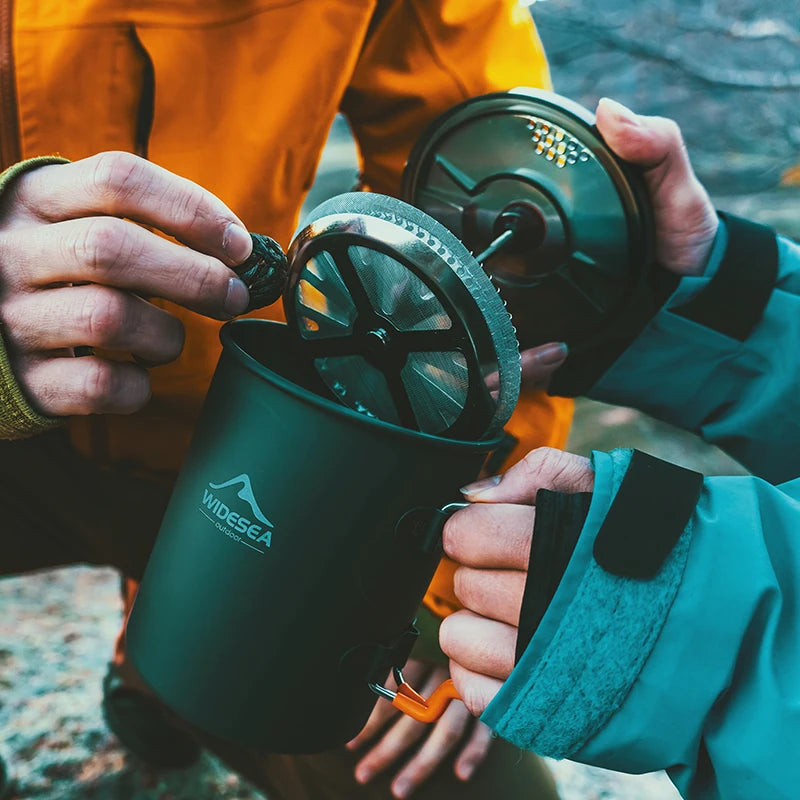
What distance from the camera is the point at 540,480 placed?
2.39 feet

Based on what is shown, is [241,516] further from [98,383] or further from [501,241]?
[501,241]

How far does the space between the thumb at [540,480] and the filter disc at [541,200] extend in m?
0.47

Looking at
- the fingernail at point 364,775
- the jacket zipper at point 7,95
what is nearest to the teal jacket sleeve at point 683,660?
the fingernail at point 364,775

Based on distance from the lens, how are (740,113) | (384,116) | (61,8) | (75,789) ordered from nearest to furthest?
(61,8) → (384,116) → (75,789) → (740,113)

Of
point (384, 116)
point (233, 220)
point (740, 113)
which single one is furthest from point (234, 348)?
point (740, 113)

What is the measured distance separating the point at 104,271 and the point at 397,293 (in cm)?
28

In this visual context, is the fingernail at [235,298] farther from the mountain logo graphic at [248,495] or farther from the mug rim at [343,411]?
the mountain logo graphic at [248,495]

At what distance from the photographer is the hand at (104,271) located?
73cm

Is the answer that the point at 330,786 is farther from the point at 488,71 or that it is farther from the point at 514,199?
the point at 488,71

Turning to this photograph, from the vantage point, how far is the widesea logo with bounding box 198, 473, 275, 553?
28.9 inches

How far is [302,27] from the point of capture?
1.08 meters

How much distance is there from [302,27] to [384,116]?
29 centimetres

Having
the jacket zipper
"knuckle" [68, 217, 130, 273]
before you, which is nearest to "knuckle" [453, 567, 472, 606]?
"knuckle" [68, 217, 130, 273]

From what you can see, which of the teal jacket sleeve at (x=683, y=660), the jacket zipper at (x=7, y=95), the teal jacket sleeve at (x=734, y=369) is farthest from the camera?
the teal jacket sleeve at (x=734, y=369)
